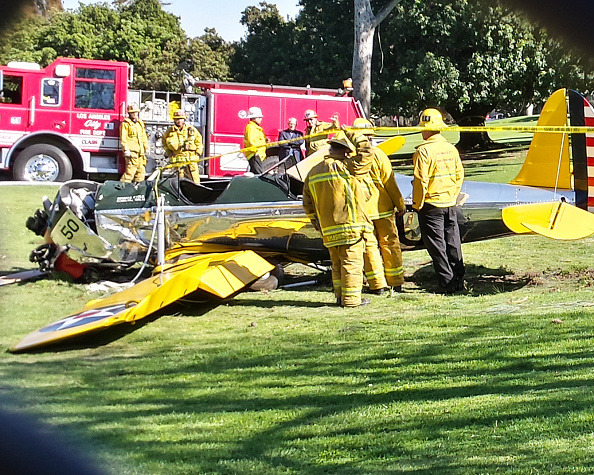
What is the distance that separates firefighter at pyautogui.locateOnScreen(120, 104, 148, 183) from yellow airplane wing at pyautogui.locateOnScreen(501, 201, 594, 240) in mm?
9642

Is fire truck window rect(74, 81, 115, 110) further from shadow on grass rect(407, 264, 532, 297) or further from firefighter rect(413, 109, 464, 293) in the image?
firefighter rect(413, 109, 464, 293)

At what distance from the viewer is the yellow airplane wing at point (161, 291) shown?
5984 millimetres

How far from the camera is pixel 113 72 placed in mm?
17188

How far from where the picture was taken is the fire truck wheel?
16719 millimetres

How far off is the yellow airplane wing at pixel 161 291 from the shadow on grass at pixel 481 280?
75.4 inches

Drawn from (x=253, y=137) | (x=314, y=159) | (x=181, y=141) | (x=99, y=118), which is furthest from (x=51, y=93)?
(x=314, y=159)

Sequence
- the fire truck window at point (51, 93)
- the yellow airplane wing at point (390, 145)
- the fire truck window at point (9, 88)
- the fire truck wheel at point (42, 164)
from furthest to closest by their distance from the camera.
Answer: the fire truck window at point (51, 93) < the fire truck wheel at point (42, 164) < the yellow airplane wing at point (390, 145) < the fire truck window at point (9, 88)

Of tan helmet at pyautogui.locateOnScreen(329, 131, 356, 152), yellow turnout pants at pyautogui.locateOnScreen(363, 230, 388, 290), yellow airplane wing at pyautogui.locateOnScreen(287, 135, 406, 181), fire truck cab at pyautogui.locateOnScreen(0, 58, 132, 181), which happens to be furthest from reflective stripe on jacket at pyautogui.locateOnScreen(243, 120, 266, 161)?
tan helmet at pyautogui.locateOnScreen(329, 131, 356, 152)

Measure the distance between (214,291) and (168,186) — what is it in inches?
71.7

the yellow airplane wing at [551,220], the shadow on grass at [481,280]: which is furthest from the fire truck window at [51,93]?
the yellow airplane wing at [551,220]

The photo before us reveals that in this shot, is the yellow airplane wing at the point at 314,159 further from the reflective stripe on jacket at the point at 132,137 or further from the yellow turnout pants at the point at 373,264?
the reflective stripe on jacket at the point at 132,137

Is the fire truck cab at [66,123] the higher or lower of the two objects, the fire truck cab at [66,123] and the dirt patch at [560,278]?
the higher

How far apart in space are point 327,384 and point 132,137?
477 inches

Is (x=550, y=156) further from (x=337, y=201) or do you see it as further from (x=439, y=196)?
(x=337, y=201)
